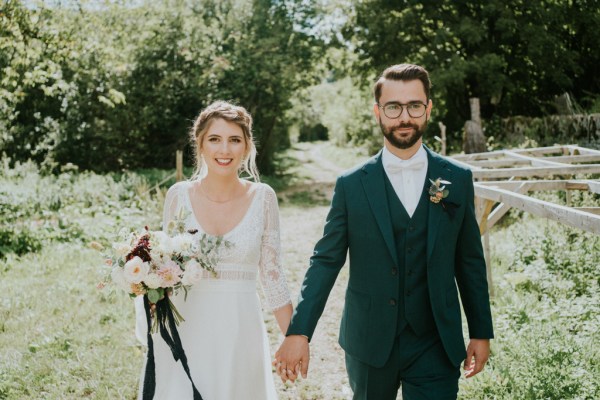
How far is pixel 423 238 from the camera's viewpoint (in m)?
2.50

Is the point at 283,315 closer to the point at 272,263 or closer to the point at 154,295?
the point at 272,263

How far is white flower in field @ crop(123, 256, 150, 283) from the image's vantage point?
2.48 meters

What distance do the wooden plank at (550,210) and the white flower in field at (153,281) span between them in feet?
7.99

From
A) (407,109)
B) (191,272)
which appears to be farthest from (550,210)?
(191,272)

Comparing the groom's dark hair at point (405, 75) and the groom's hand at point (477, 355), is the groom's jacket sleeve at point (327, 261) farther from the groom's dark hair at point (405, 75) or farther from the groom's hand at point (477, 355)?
the groom's hand at point (477, 355)

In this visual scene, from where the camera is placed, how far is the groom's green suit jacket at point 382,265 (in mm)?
2482

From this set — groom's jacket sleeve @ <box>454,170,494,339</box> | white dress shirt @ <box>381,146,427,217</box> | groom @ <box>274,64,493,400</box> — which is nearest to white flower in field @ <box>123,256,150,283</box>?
groom @ <box>274,64,493,400</box>

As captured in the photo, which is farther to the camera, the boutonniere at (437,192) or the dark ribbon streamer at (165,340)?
the dark ribbon streamer at (165,340)

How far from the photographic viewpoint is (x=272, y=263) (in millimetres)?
3217

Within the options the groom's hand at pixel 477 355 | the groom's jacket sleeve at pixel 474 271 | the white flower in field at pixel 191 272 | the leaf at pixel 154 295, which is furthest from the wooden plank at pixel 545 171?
the leaf at pixel 154 295

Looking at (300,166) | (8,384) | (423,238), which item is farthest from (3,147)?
(423,238)

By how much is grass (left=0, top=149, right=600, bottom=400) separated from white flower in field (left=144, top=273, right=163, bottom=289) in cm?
34

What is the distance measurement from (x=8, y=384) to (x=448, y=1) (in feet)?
60.7

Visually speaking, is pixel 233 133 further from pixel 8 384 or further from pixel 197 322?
pixel 8 384
